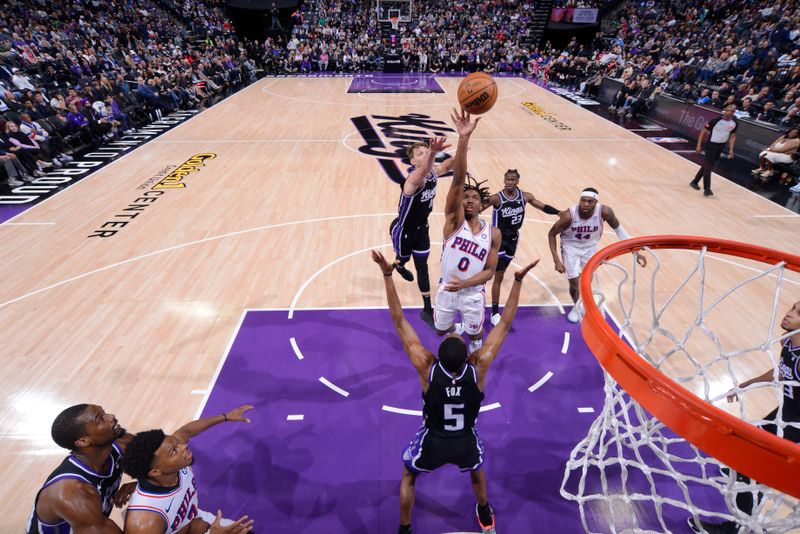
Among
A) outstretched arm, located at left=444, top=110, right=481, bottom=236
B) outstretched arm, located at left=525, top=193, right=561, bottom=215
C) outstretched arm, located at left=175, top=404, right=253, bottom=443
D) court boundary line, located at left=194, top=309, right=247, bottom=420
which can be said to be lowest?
court boundary line, located at left=194, top=309, right=247, bottom=420

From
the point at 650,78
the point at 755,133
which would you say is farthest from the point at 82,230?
the point at 650,78

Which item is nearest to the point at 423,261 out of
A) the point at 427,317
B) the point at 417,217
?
the point at 417,217

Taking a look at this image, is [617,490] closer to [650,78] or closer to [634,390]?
[634,390]

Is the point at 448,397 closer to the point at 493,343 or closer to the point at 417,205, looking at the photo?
the point at 493,343

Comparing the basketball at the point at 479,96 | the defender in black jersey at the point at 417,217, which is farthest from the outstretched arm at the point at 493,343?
the basketball at the point at 479,96

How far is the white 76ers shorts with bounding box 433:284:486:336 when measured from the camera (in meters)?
3.98

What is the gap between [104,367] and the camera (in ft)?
15.1

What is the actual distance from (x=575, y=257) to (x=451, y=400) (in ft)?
10.2

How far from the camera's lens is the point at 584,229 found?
15.9 feet

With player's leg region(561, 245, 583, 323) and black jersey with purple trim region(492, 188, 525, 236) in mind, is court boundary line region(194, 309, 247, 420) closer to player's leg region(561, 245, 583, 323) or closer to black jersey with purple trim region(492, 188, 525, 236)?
black jersey with purple trim region(492, 188, 525, 236)

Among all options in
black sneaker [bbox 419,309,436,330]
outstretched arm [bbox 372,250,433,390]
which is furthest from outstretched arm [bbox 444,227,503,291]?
black sneaker [bbox 419,309,436,330]

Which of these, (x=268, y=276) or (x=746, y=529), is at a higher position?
(x=746, y=529)

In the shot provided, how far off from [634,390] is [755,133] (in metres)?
11.8

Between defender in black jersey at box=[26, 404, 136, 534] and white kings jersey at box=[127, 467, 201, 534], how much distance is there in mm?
194
